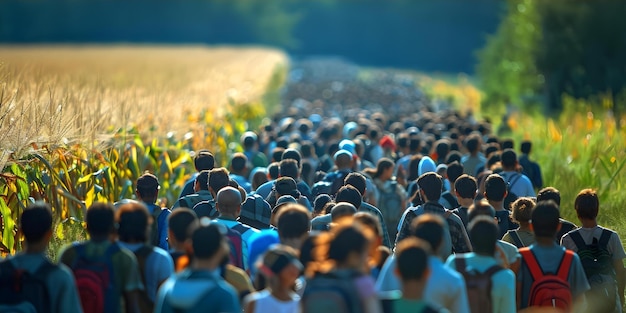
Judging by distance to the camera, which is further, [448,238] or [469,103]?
[469,103]

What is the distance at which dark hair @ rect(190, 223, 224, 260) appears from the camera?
6055 millimetres

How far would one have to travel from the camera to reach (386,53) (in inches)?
5182

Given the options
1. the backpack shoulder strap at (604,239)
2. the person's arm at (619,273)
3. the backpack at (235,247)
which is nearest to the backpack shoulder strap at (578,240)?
the backpack shoulder strap at (604,239)

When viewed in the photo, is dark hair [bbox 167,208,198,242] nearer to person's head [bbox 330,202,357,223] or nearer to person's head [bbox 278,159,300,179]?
person's head [bbox 330,202,357,223]

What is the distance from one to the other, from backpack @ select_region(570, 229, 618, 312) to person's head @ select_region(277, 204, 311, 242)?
97.0 inches

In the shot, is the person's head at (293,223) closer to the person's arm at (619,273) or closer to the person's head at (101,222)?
the person's head at (101,222)

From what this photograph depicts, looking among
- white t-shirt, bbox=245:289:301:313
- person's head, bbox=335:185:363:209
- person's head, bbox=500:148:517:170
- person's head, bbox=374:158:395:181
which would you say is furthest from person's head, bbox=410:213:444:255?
person's head, bbox=500:148:517:170

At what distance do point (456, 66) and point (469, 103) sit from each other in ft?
246

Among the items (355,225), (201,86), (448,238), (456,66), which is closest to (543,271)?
(448,238)

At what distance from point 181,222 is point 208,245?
4.50 feet

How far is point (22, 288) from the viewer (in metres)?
6.51

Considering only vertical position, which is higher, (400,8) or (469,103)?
(400,8)

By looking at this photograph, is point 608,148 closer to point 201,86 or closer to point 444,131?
point 444,131

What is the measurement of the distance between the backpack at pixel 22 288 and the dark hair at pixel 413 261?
78.4 inches
